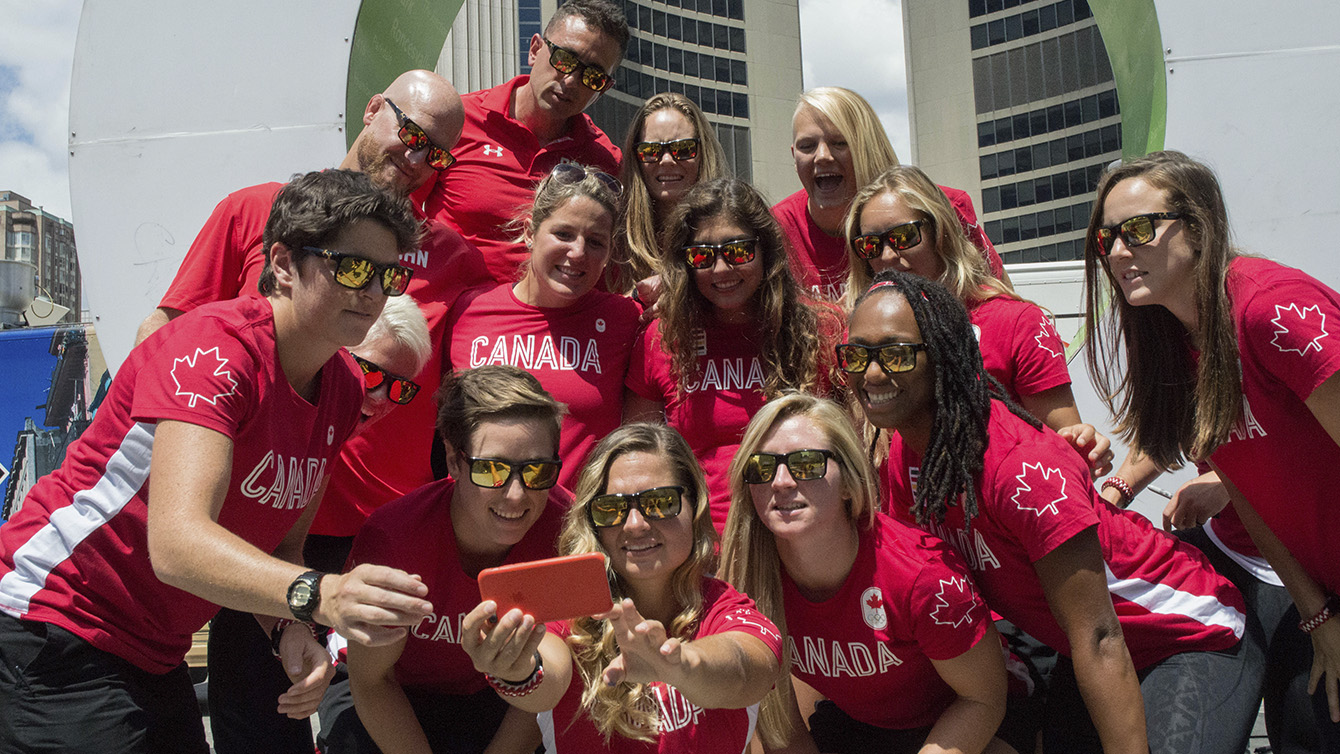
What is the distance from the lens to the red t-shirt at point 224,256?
3.34 m

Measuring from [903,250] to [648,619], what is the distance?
1678 millimetres

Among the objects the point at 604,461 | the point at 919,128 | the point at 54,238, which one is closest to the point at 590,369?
the point at 604,461

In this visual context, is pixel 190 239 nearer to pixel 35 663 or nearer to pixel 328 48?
pixel 328 48

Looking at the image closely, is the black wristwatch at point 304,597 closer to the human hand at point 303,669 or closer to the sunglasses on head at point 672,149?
the human hand at point 303,669

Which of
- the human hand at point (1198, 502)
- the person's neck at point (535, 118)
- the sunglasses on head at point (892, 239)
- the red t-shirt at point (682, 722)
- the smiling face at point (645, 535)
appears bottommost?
the red t-shirt at point (682, 722)

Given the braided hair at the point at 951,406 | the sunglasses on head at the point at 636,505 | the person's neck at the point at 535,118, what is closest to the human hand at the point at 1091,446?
the braided hair at the point at 951,406

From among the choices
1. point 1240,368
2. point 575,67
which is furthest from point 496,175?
point 1240,368

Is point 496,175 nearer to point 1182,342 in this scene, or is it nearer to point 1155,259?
point 1155,259

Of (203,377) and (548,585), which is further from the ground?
(203,377)

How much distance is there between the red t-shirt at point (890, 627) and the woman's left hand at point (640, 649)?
71 cm

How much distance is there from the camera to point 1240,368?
2732mm

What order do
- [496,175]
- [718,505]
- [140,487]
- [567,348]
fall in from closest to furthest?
[140,487] < [718,505] < [567,348] < [496,175]

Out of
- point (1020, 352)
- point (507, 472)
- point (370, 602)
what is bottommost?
point (370, 602)

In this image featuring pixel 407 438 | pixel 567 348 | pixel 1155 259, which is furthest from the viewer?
pixel 407 438
